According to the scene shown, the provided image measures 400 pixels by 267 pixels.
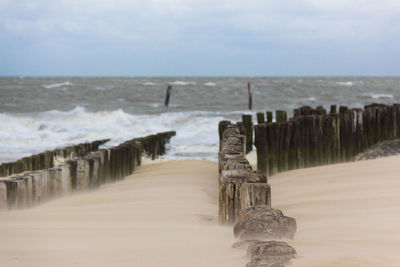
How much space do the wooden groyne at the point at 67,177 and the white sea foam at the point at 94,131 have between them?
400 cm

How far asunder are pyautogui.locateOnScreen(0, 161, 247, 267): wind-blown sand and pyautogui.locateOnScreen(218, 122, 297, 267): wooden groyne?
112 millimetres

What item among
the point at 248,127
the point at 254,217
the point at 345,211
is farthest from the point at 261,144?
the point at 254,217

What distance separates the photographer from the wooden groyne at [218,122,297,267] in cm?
209

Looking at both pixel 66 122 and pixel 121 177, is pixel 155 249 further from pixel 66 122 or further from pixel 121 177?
pixel 66 122

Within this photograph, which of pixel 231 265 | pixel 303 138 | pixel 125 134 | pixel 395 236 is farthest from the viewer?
pixel 125 134

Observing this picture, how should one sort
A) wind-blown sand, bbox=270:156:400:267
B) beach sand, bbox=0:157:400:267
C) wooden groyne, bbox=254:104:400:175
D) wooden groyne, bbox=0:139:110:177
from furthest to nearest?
1. wooden groyne, bbox=0:139:110:177
2. wooden groyne, bbox=254:104:400:175
3. beach sand, bbox=0:157:400:267
4. wind-blown sand, bbox=270:156:400:267

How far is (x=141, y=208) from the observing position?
4.06 metres

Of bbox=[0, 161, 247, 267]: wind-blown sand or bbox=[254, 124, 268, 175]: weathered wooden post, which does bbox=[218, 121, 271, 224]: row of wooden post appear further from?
bbox=[254, 124, 268, 175]: weathered wooden post

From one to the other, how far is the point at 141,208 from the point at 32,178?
111 cm

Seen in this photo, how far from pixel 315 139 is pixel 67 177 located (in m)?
3.50

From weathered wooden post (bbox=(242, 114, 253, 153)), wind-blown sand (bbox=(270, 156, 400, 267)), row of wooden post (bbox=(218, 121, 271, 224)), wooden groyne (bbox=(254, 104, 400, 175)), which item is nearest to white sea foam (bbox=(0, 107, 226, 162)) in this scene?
weathered wooden post (bbox=(242, 114, 253, 153))

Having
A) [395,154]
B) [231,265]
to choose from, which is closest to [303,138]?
[395,154]

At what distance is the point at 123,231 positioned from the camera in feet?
10.4

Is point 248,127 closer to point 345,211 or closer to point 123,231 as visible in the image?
point 345,211
